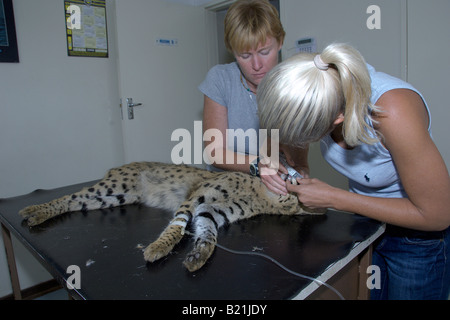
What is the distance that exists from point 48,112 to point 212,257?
2506mm

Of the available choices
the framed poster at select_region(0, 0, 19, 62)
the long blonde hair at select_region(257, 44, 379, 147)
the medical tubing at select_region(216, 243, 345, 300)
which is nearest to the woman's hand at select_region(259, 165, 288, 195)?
the medical tubing at select_region(216, 243, 345, 300)

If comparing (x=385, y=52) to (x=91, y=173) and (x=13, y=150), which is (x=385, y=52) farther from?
(x=13, y=150)

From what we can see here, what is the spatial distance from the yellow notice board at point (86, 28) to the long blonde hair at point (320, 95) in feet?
8.98

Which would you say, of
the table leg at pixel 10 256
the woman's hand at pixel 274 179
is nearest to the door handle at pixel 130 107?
the table leg at pixel 10 256

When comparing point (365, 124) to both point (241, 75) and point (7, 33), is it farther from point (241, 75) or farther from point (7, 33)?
point (7, 33)

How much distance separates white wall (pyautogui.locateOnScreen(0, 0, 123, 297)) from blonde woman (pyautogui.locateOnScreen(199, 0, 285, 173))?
1.81 m

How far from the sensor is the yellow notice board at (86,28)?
3027mm

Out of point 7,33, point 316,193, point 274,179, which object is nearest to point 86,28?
point 7,33

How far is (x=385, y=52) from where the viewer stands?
103 inches

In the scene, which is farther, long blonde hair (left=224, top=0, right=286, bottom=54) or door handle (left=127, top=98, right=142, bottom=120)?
door handle (left=127, top=98, right=142, bottom=120)

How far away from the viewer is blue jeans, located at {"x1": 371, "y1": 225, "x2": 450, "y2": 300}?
1254 millimetres

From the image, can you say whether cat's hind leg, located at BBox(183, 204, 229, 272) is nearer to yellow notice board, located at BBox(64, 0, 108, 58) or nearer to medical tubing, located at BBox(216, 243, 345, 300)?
medical tubing, located at BBox(216, 243, 345, 300)

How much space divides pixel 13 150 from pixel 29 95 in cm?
50

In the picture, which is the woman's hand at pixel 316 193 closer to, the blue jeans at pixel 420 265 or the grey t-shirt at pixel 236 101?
the blue jeans at pixel 420 265
